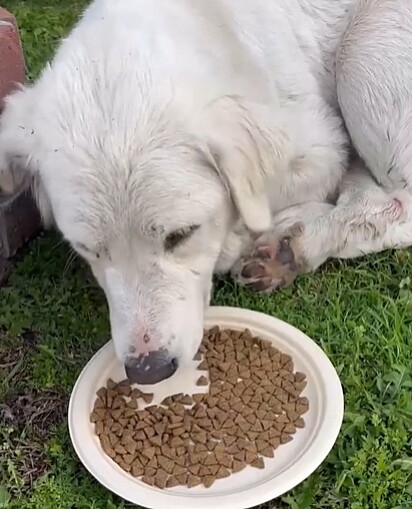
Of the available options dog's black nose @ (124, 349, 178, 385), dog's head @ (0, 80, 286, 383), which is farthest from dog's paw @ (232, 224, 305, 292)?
dog's black nose @ (124, 349, 178, 385)

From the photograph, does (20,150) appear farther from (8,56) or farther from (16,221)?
(8,56)

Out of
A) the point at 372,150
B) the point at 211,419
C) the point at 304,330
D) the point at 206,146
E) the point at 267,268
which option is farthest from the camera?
the point at 372,150

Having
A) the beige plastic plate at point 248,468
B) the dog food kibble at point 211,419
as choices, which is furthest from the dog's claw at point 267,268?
the dog food kibble at point 211,419

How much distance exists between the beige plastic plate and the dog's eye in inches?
17.7

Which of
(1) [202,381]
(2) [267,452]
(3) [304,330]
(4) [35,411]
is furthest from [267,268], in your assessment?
(4) [35,411]

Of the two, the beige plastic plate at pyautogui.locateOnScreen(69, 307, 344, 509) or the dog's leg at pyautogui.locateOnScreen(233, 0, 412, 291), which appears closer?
the beige plastic plate at pyautogui.locateOnScreen(69, 307, 344, 509)

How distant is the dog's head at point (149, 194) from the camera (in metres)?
2.33

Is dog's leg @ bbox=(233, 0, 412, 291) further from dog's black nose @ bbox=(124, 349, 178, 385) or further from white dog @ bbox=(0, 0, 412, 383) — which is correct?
dog's black nose @ bbox=(124, 349, 178, 385)

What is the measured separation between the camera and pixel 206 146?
2.46m

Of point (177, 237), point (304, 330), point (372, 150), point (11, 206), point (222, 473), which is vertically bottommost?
point (304, 330)

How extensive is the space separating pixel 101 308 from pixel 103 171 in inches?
34.5

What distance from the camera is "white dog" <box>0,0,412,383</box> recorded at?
93.2 inches

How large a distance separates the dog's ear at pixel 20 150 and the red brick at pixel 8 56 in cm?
43

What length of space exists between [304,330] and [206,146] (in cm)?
79
